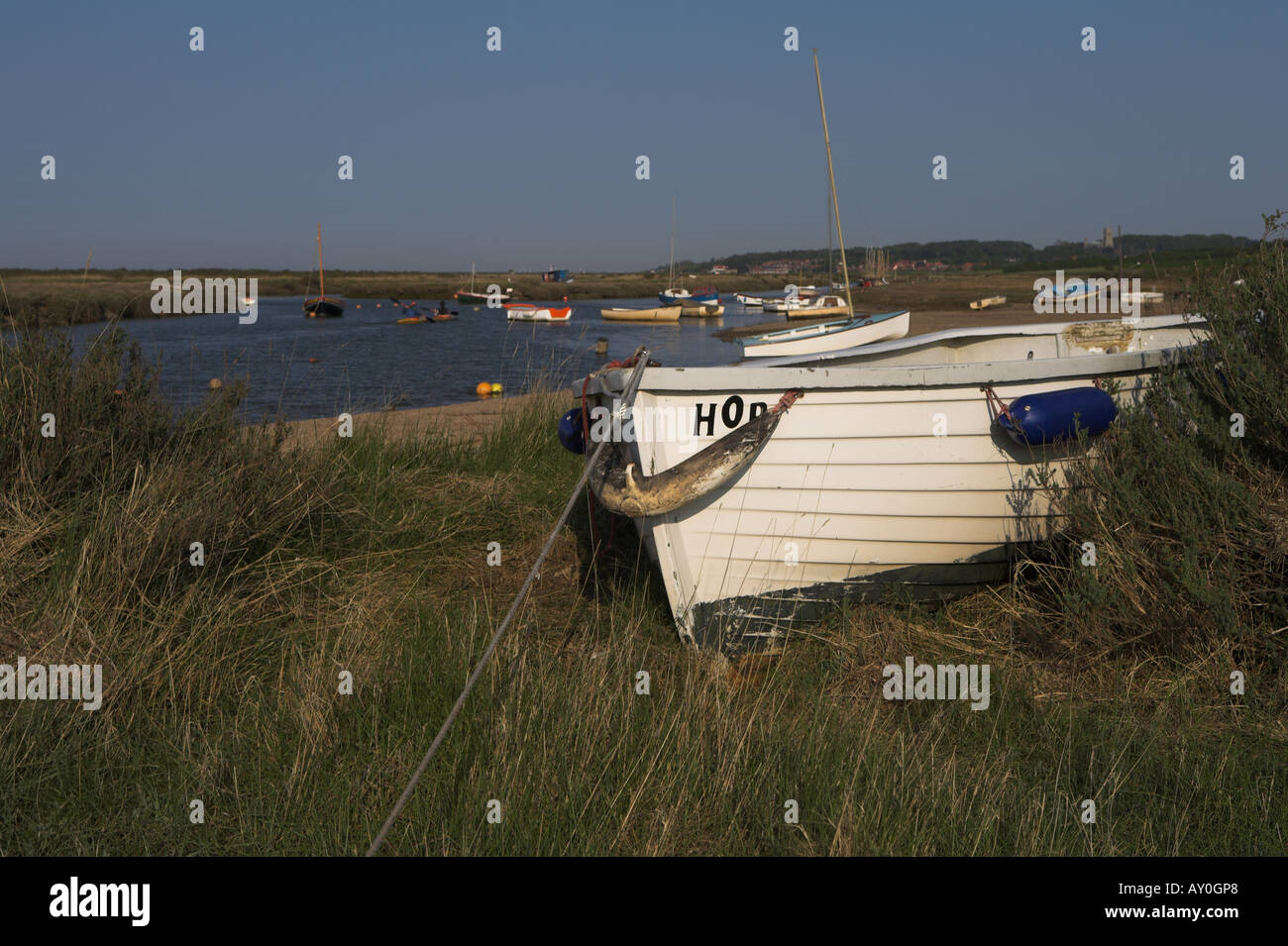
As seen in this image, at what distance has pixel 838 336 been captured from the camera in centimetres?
2047

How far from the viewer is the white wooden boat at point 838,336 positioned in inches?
754

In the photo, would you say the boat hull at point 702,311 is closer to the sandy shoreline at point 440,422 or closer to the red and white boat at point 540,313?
the red and white boat at point 540,313

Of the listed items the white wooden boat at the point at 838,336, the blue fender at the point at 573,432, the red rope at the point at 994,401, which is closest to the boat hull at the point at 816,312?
the white wooden boat at the point at 838,336

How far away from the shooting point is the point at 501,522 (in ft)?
21.7

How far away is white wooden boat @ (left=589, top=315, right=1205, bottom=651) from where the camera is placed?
455cm

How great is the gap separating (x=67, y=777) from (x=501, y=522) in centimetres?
362

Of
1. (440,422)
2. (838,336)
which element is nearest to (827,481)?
(440,422)

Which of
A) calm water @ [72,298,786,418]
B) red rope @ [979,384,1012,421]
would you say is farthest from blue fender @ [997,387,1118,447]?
calm water @ [72,298,786,418]

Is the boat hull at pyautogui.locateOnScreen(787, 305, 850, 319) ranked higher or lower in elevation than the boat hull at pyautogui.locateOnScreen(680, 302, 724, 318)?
lower

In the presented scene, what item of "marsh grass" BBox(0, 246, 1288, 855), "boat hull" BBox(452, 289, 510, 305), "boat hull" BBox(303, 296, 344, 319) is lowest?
"marsh grass" BBox(0, 246, 1288, 855)

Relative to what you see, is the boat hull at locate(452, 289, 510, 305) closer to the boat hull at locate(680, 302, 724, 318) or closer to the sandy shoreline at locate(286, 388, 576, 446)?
the boat hull at locate(680, 302, 724, 318)

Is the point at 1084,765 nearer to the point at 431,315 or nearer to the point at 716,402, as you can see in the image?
the point at 716,402

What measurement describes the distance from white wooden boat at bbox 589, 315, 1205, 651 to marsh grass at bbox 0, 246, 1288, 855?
0.27 metres
